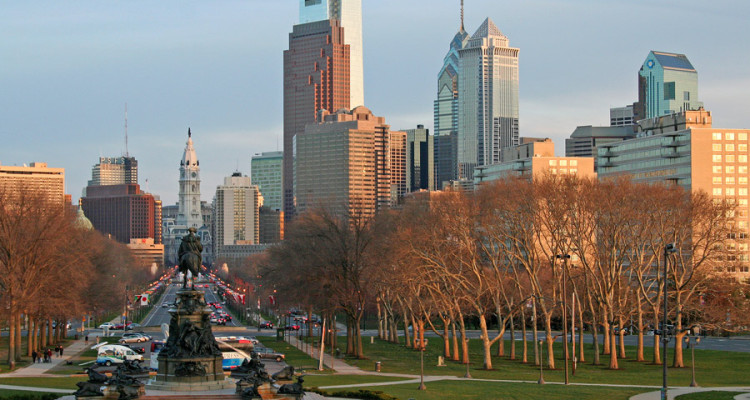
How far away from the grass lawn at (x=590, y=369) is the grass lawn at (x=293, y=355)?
412 centimetres

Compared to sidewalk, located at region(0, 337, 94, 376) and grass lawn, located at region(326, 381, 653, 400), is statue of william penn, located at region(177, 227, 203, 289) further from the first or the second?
sidewalk, located at region(0, 337, 94, 376)

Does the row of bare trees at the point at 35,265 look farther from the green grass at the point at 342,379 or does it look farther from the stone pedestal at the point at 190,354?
the stone pedestal at the point at 190,354

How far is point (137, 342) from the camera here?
4434 inches

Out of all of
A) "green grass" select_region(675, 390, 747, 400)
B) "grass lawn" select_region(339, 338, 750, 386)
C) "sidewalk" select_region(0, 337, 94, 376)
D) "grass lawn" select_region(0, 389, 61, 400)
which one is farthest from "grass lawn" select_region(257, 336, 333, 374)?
"green grass" select_region(675, 390, 747, 400)

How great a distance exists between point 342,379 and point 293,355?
93.9ft

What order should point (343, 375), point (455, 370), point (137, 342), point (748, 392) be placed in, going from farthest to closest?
point (137, 342), point (455, 370), point (343, 375), point (748, 392)

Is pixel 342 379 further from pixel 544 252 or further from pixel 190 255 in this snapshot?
pixel 544 252

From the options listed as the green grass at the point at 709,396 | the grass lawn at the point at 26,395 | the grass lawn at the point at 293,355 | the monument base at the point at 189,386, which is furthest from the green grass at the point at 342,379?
the green grass at the point at 709,396

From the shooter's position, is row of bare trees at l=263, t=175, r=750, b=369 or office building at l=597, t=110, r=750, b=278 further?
office building at l=597, t=110, r=750, b=278

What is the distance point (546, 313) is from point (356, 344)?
2228 centimetres

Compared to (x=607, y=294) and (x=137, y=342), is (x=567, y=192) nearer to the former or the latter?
(x=607, y=294)

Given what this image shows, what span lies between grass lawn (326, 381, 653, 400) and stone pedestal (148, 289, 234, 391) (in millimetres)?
8049

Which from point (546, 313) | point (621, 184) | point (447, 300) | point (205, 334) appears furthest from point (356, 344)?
point (205, 334)

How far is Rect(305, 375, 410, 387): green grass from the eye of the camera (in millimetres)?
68000
